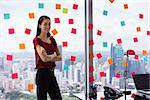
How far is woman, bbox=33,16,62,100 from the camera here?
3.98 meters

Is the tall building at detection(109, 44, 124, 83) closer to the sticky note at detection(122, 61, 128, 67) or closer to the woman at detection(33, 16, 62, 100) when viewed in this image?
the sticky note at detection(122, 61, 128, 67)

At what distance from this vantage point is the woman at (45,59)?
398 centimetres

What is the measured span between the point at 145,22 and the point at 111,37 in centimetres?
52

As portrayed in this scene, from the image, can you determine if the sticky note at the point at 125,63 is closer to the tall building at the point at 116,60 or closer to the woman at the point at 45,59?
the tall building at the point at 116,60

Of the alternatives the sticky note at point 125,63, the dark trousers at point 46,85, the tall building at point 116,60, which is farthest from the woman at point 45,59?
the sticky note at point 125,63

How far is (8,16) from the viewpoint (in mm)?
4082

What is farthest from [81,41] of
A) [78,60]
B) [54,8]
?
[54,8]

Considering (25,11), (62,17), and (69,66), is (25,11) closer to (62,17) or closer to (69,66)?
(62,17)

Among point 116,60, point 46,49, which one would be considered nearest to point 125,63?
point 116,60

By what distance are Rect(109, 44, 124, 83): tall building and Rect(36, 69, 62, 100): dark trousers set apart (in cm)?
78

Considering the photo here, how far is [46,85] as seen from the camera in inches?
158

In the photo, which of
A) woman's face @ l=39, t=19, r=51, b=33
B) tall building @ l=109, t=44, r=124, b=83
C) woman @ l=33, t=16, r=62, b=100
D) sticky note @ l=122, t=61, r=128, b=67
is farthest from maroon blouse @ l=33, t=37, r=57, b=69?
sticky note @ l=122, t=61, r=128, b=67

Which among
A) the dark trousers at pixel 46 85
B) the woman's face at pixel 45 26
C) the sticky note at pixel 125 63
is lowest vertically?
the dark trousers at pixel 46 85

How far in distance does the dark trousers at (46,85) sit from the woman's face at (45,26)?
504 millimetres
